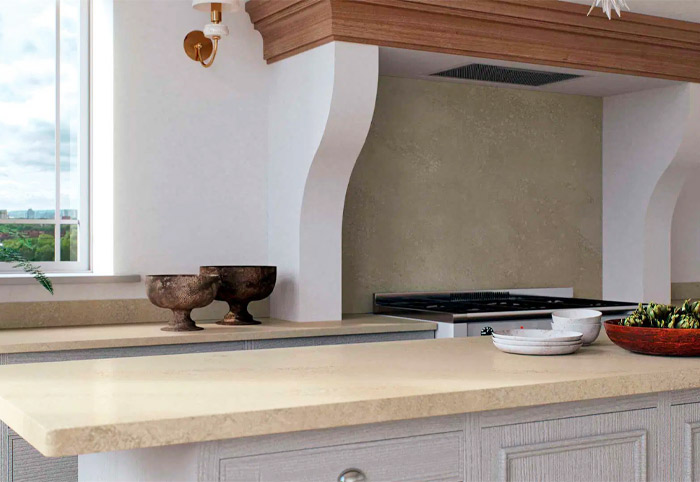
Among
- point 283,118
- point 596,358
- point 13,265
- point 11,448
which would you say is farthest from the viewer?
point 283,118

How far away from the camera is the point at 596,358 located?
7.53 feet

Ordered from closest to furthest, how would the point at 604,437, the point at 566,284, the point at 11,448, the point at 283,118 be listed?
1. the point at 604,437
2. the point at 11,448
3. the point at 283,118
4. the point at 566,284

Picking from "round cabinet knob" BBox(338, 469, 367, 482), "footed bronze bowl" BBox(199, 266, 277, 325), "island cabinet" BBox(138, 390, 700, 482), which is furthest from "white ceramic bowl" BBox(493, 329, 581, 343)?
"footed bronze bowl" BBox(199, 266, 277, 325)

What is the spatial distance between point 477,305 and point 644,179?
4.80 feet

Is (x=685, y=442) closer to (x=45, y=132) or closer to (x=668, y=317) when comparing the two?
(x=668, y=317)

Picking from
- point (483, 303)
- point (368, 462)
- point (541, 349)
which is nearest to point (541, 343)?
point (541, 349)

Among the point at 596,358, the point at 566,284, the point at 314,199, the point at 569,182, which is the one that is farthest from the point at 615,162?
the point at 596,358

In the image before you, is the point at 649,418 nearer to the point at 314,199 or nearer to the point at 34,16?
the point at 314,199

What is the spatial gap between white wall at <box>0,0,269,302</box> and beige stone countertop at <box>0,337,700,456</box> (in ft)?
5.31

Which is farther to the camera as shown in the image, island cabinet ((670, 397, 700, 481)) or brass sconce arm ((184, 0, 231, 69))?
brass sconce arm ((184, 0, 231, 69))

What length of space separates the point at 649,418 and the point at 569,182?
3.23 metres

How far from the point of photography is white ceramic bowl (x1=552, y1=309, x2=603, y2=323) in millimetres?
2496

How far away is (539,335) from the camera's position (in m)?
2.45

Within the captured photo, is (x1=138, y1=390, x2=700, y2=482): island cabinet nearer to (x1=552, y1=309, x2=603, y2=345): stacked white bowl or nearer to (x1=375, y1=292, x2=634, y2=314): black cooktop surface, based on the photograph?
(x1=552, y1=309, x2=603, y2=345): stacked white bowl
